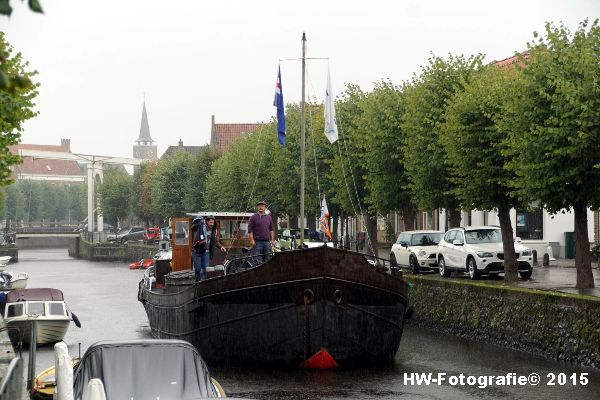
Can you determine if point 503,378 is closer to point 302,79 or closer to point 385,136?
point 302,79

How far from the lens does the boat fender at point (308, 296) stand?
74.3ft

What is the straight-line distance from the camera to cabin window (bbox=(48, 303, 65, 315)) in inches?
1243

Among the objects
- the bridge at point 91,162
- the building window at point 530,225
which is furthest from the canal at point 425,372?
the bridge at point 91,162

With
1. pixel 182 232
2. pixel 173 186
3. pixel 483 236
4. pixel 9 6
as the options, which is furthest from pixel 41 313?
pixel 173 186

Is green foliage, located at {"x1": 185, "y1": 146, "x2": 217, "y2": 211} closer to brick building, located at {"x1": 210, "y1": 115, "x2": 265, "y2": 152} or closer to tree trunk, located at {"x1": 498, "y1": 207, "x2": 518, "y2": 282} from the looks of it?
brick building, located at {"x1": 210, "y1": 115, "x2": 265, "y2": 152}

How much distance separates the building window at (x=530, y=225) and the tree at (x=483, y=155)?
73.1ft

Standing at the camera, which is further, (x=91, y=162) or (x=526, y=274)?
(x=91, y=162)

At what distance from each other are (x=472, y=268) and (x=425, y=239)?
6.79m

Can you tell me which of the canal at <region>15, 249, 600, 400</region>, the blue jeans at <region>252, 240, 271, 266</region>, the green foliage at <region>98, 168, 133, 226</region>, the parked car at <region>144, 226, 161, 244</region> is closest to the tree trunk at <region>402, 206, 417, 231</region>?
the canal at <region>15, 249, 600, 400</region>

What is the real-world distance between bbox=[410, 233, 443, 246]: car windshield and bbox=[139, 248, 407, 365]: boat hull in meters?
17.1

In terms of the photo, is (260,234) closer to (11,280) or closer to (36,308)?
(36,308)

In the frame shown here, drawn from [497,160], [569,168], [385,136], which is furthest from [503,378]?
[385,136]

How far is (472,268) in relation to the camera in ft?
114

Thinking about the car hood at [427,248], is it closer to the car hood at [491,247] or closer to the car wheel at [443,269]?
the car wheel at [443,269]
